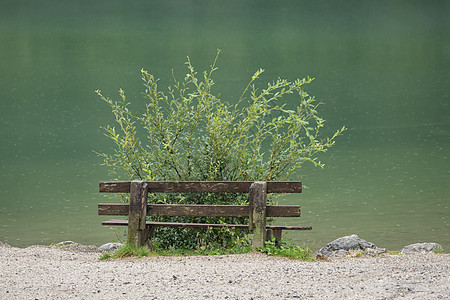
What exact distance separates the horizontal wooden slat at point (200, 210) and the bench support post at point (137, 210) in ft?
0.55

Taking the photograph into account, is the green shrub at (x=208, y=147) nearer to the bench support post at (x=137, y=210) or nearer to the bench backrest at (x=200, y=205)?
the bench backrest at (x=200, y=205)

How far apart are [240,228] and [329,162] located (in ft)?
75.5

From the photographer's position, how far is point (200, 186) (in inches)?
450

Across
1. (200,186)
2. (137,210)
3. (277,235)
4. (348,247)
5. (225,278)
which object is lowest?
(348,247)

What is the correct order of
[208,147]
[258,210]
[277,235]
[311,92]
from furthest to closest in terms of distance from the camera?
1. [311,92]
2. [208,147]
3. [277,235]
4. [258,210]

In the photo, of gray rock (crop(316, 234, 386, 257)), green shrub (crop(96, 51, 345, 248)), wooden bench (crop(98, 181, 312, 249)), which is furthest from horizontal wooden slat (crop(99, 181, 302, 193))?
gray rock (crop(316, 234, 386, 257))

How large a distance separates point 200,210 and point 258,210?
3.20 feet

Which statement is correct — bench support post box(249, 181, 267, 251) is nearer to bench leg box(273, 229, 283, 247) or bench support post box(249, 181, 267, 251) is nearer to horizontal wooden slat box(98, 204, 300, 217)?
horizontal wooden slat box(98, 204, 300, 217)

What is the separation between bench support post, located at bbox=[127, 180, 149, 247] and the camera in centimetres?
1140

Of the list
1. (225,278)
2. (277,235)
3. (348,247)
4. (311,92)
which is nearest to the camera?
(225,278)

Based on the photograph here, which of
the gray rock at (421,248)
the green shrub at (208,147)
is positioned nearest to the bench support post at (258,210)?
the green shrub at (208,147)

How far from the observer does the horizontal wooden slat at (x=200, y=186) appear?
1122 cm

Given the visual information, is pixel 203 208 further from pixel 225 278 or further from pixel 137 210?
pixel 225 278

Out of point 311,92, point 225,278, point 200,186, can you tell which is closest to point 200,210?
point 200,186
